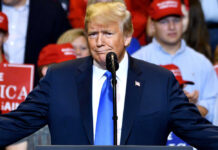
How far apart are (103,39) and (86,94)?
0.33 m

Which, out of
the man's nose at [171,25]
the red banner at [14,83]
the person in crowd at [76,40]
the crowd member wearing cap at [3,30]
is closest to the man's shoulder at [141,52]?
the man's nose at [171,25]

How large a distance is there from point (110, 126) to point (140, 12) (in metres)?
3.07

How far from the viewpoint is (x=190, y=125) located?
273cm

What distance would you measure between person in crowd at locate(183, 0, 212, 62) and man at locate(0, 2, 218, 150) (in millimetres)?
2581

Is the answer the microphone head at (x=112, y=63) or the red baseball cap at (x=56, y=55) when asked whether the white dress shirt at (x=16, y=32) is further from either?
the microphone head at (x=112, y=63)

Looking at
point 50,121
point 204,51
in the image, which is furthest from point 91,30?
point 204,51

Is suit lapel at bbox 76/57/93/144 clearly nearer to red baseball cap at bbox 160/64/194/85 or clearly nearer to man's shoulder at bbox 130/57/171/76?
man's shoulder at bbox 130/57/171/76

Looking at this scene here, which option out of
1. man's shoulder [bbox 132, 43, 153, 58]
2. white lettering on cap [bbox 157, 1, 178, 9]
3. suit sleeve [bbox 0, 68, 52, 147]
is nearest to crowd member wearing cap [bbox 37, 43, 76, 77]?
man's shoulder [bbox 132, 43, 153, 58]

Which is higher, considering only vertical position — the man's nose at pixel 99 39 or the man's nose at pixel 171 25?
the man's nose at pixel 171 25

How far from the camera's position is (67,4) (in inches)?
236

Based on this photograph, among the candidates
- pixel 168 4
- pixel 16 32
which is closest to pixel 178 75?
pixel 168 4

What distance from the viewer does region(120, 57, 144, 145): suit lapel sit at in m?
2.69

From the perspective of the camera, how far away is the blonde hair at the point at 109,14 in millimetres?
2721

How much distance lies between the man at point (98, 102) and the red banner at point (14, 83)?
4.41ft
